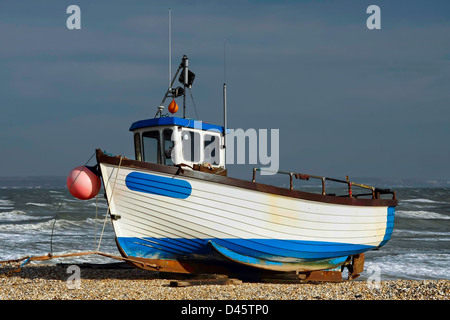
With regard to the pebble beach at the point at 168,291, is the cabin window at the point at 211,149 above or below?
above

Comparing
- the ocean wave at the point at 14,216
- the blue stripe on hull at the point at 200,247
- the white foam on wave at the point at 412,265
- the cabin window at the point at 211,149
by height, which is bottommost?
the ocean wave at the point at 14,216

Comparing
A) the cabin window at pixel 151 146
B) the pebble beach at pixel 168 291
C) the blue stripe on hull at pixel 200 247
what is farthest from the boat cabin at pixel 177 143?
the pebble beach at pixel 168 291

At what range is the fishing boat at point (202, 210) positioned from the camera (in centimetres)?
1009

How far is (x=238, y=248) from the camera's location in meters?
10.6

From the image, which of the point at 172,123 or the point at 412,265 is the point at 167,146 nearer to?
the point at 172,123

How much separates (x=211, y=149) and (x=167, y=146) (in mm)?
1074

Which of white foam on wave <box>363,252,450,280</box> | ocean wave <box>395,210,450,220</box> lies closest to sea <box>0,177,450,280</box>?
white foam on wave <box>363,252,450,280</box>

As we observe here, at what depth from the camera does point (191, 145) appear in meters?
11.2

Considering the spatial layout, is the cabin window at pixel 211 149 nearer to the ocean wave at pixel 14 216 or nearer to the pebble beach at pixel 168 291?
the pebble beach at pixel 168 291

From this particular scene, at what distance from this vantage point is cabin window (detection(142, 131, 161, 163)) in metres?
11.1

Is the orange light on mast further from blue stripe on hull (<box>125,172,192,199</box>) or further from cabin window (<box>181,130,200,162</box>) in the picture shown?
blue stripe on hull (<box>125,172,192,199</box>)
